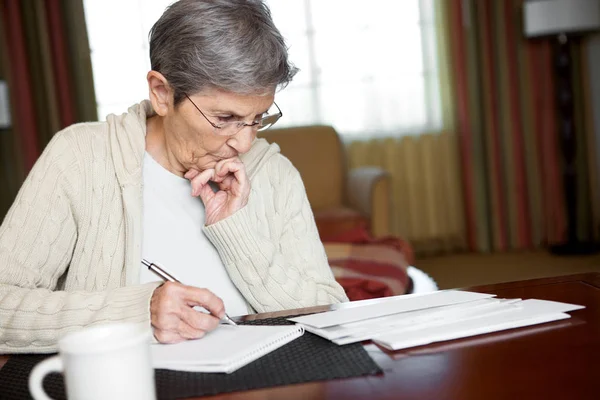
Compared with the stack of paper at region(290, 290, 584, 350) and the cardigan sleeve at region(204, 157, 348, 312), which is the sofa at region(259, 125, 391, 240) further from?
the stack of paper at region(290, 290, 584, 350)

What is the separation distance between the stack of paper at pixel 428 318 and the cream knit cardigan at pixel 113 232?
1.04 feet

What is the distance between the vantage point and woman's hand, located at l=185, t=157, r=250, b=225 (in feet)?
4.72

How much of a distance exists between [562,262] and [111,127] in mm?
3552

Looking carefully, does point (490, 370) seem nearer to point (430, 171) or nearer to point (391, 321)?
point (391, 321)

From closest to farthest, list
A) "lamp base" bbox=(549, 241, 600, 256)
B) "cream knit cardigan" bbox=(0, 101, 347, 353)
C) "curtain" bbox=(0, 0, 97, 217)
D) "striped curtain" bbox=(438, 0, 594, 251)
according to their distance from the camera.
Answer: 1. "cream knit cardigan" bbox=(0, 101, 347, 353)
2. "curtain" bbox=(0, 0, 97, 217)
3. "lamp base" bbox=(549, 241, 600, 256)
4. "striped curtain" bbox=(438, 0, 594, 251)

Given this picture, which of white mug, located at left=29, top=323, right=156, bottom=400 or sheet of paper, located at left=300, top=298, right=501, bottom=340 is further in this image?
sheet of paper, located at left=300, top=298, right=501, bottom=340

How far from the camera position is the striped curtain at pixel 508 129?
187 inches

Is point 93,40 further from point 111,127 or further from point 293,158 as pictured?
point 111,127

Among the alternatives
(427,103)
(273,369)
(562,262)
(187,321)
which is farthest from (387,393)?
(427,103)

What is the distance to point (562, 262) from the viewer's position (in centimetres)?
439

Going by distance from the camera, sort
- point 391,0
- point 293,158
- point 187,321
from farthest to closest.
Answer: point 391,0 → point 293,158 → point 187,321

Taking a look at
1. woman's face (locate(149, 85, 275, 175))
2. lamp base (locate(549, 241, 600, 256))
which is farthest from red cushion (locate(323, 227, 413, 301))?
lamp base (locate(549, 241, 600, 256))

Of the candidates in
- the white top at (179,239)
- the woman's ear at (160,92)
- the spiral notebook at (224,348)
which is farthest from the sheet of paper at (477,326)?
the woman's ear at (160,92)

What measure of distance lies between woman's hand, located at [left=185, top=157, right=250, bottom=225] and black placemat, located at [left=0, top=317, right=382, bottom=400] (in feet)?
1.78
